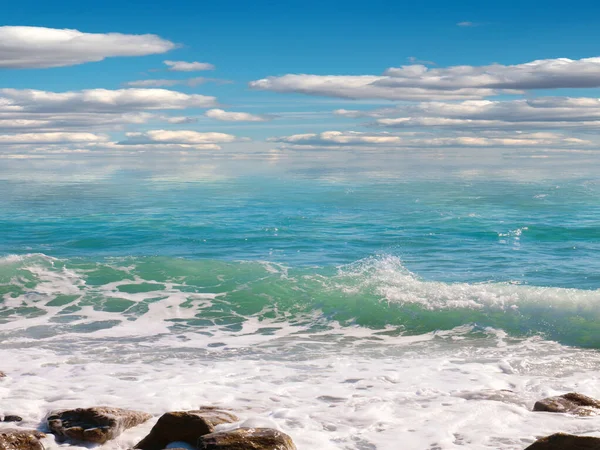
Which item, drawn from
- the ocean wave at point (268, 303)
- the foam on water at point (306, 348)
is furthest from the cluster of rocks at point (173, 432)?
the ocean wave at point (268, 303)

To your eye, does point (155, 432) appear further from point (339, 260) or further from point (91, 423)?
point (339, 260)

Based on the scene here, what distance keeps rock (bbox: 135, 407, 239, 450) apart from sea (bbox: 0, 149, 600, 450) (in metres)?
0.42

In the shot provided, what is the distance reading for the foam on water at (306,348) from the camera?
9.22 m

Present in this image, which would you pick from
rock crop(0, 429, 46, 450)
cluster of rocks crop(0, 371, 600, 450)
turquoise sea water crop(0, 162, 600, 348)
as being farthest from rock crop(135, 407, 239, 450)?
turquoise sea water crop(0, 162, 600, 348)

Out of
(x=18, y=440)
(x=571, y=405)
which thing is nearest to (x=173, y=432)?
(x=18, y=440)

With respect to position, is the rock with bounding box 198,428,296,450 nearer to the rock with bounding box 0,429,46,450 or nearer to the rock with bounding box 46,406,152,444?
the rock with bounding box 46,406,152,444

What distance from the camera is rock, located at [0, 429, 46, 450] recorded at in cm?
745

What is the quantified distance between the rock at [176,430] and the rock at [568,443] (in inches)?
143

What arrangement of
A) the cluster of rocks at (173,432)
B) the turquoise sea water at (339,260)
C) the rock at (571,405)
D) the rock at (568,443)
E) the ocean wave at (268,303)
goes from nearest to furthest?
the rock at (568,443)
the cluster of rocks at (173,432)
the rock at (571,405)
the ocean wave at (268,303)
the turquoise sea water at (339,260)

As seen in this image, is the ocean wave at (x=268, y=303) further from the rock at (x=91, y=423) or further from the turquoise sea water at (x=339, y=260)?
the rock at (x=91, y=423)

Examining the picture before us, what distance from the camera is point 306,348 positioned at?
47.5 feet

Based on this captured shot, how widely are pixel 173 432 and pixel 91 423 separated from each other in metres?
1.07

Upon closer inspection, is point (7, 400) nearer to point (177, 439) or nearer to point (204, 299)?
point (177, 439)

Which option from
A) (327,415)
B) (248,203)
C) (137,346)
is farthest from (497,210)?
(327,415)
